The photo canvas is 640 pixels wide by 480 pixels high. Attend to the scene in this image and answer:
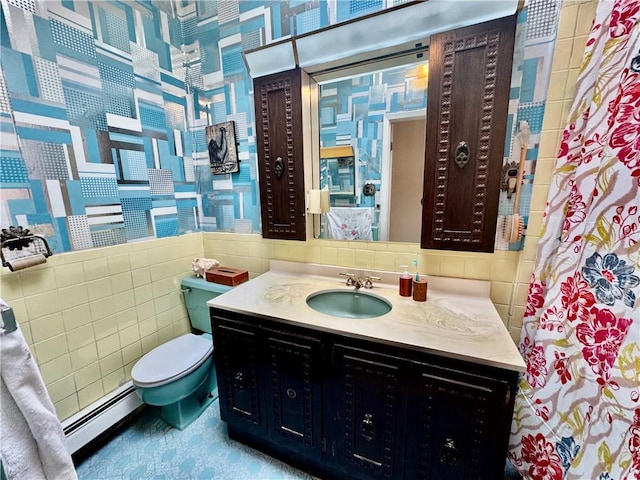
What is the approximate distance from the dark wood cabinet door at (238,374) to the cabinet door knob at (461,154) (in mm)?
1184

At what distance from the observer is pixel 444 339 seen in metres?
0.94

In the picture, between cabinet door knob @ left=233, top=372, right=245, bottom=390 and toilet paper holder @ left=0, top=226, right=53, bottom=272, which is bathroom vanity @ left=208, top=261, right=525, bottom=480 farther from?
toilet paper holder @ left=0, top=226, right=53, bottom=272

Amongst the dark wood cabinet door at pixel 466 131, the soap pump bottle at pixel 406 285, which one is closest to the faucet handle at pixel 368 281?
the soap pump bottle at pixel 406 285

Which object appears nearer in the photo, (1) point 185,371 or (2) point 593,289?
(2) point 593,289

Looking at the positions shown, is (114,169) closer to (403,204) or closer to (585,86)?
(403,204)

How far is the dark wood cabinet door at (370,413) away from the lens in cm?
98

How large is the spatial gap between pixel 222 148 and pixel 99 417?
170 centimetres

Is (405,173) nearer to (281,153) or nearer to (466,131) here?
(466,131)

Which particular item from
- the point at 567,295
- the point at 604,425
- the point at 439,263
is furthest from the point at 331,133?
the point at 604,425

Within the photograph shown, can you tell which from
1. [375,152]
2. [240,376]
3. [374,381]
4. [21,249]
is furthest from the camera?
[375,152]

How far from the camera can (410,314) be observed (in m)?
1.13

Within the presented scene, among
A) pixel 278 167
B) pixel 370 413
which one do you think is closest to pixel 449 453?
pixel 370 413

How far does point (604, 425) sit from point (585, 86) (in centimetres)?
113

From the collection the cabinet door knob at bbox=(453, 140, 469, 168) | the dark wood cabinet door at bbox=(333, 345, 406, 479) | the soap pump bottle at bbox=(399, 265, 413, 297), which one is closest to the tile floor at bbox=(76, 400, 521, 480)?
the dark wood cabinet door at bbox=(333, 345, 406, 479)
